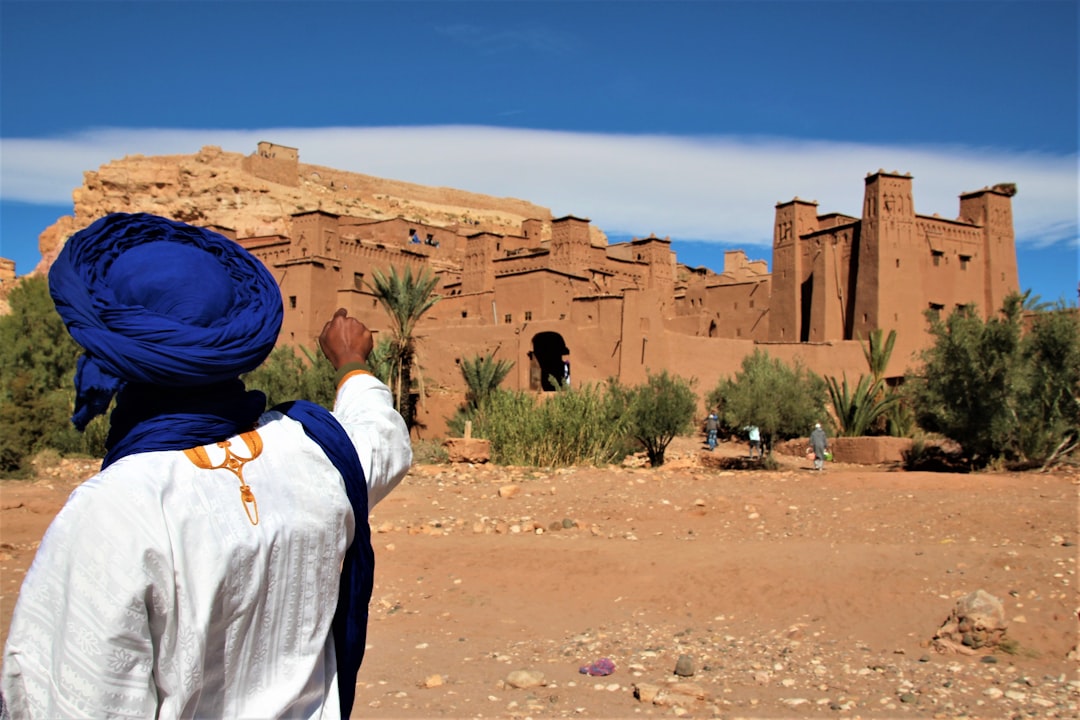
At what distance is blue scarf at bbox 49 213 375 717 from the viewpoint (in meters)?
1.58

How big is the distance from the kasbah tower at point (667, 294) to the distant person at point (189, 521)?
20348 millimetres

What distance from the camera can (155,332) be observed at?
1.57 metres

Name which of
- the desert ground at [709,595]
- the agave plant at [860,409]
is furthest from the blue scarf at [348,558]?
the agave plant at [860,409]

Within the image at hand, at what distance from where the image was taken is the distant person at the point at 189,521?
1.40m

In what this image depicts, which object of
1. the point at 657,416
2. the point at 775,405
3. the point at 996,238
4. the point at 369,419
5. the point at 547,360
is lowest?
the point at 369,419

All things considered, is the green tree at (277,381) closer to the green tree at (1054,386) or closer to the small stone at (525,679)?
the green tree at (1054,386)

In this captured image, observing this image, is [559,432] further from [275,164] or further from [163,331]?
[275,164]

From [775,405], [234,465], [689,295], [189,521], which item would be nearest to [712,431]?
[775,405]

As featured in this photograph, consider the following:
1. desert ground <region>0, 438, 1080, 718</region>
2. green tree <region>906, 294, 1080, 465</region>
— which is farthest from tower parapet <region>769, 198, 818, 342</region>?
desert ground <region>0, 438, 1080, 718</region>

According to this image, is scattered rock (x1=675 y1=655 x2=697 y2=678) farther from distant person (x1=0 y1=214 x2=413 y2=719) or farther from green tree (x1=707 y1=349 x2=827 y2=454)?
green tree (x1=707 y1=349 x2=827 y2=454)

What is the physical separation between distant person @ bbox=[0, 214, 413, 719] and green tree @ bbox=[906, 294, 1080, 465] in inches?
620

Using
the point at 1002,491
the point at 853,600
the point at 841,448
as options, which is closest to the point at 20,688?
the point at 853,600

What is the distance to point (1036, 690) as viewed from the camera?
5.18 metres

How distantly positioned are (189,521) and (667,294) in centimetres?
3493
